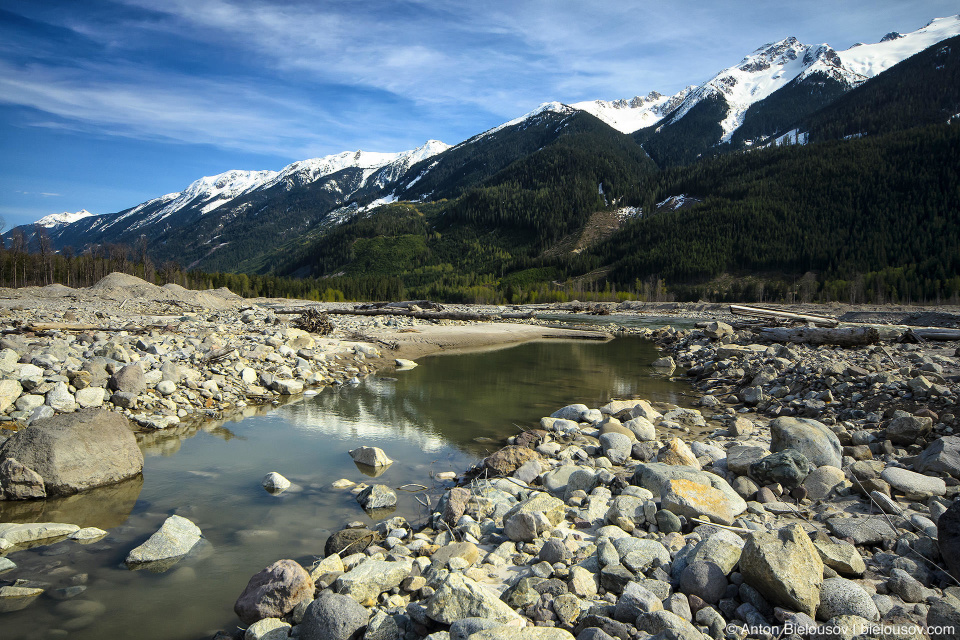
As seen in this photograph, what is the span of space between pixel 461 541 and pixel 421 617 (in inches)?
72.5

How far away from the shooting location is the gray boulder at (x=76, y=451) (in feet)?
24.0

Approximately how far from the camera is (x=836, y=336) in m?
22.7

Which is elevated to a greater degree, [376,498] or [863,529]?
[863,529]

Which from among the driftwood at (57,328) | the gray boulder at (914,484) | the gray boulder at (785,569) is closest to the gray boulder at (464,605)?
the gray boulder at (785,569)

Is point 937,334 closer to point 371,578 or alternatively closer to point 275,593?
point 371,578

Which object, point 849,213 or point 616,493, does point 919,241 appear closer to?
point 849,213

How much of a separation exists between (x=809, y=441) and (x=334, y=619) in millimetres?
7603

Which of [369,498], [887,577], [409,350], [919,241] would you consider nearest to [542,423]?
[369,498]

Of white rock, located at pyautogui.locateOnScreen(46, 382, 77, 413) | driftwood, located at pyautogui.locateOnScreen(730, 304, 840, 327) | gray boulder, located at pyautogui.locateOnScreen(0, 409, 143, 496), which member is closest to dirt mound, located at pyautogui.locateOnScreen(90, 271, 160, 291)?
white rock, located at pyautogui.locateOnScreen(46, 382, 77, 413)

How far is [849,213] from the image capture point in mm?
129750

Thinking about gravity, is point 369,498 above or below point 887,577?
below

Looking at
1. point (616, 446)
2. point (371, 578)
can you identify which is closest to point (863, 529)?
point (616, 446)

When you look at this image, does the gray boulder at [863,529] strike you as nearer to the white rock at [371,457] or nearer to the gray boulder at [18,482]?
the white rock at [371,457]

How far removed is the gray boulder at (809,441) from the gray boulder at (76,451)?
11175 mm
